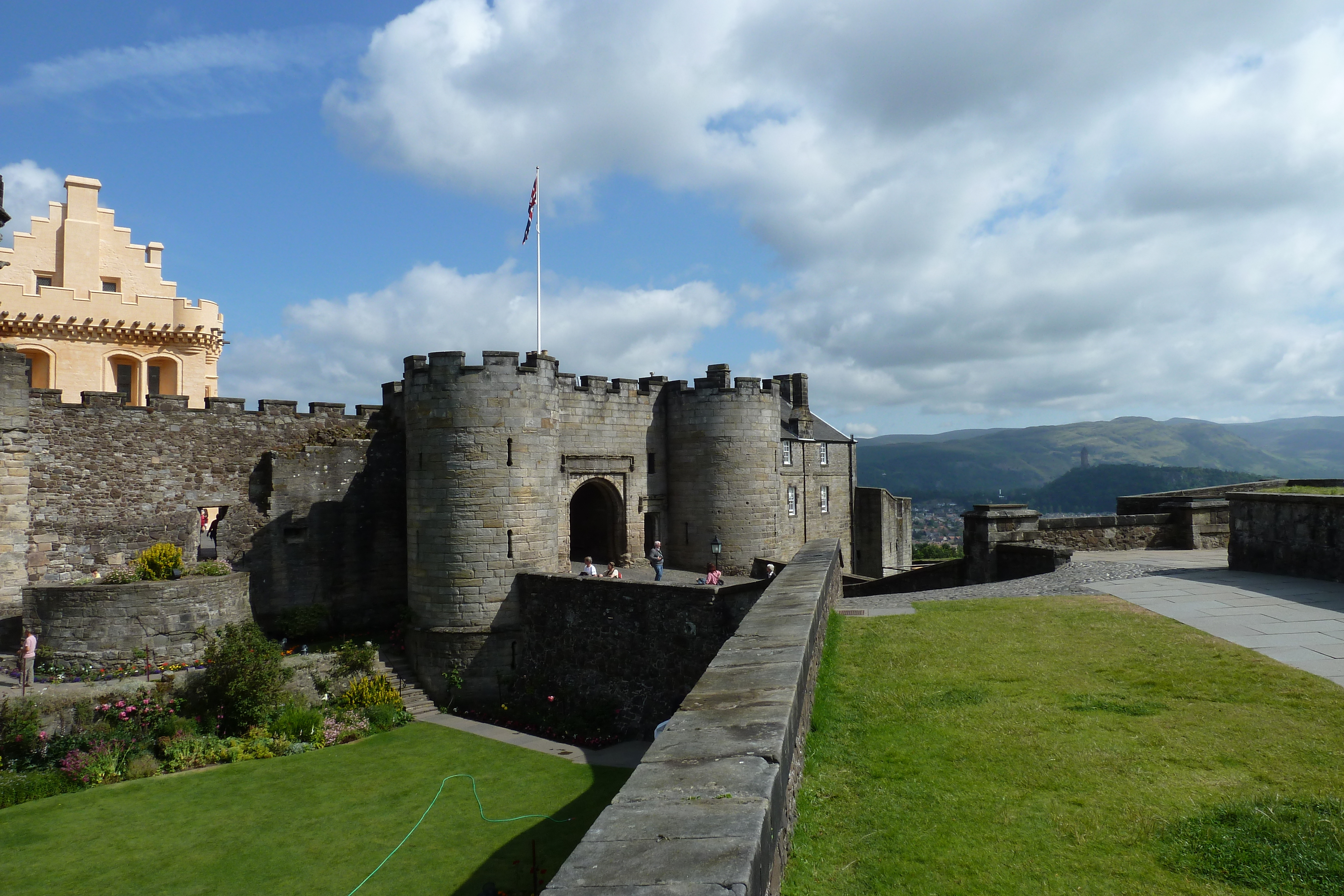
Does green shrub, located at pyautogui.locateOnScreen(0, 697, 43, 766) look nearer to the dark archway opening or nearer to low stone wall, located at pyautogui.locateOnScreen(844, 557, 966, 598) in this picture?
the dark archway opening

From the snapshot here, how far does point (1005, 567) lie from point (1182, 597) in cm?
544

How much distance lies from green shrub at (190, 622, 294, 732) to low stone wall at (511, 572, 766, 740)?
6.68 meters

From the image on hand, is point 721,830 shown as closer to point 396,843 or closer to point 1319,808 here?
point 1319,808

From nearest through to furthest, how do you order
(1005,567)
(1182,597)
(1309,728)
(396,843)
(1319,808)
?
(1319,808) → (1309,728) → (1182,597) → (396,843) → (1005,567)

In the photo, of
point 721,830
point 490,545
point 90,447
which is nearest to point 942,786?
point 721,830

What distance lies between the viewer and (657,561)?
2547 cm

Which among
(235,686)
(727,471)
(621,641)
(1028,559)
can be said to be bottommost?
(235,686)

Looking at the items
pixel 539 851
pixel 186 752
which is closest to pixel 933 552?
pixel 539 851

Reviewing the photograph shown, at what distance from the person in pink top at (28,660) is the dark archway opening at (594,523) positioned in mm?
15950

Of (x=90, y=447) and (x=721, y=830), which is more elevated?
(x=90, y=447)

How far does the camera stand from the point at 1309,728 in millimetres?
5762

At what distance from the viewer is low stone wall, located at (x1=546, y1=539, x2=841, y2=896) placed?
288cm

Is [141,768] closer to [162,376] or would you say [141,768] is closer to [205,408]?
[205,408]

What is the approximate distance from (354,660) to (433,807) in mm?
7942
